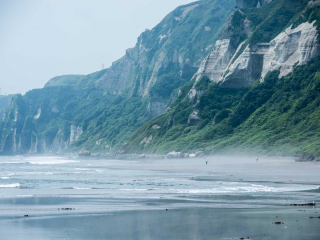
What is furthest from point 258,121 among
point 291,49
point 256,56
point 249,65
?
point 256,56

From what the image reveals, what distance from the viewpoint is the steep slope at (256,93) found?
77.4 meters

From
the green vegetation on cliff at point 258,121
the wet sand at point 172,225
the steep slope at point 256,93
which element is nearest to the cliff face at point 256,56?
the steep slope at point 256,93

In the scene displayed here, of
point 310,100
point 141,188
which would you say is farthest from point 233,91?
point 141,188

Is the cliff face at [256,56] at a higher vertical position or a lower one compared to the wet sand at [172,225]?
higher

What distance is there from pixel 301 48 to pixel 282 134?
23.7m

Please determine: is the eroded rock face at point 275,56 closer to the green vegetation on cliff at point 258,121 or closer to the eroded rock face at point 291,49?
the eroded rock face at point 291,49

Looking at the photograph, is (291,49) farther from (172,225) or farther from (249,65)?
(172,225)

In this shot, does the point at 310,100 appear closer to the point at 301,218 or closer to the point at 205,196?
the point at 205,196

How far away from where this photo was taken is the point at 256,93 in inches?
3782

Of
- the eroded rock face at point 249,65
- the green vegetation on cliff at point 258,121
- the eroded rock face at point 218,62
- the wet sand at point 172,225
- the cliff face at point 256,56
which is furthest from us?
the eroded rock face at point 218,62

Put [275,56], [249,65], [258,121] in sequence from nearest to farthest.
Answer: [258,121] < [275,56] < [249,65]

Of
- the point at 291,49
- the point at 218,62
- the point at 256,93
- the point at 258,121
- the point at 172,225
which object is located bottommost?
the point at 172,225

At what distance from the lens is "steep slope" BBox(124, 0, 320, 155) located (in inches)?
3046

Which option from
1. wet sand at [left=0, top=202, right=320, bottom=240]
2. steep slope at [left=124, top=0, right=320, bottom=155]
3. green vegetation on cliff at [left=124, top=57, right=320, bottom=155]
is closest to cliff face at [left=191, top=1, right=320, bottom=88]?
steep slope at [left=124, top=0, right=320, bottom=155]
